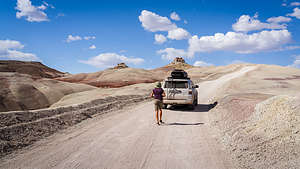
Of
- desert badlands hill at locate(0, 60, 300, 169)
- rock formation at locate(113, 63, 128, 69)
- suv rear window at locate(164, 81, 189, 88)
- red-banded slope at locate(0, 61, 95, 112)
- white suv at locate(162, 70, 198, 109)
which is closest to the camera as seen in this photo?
desert badlands hill at locate(0, 60, 300, 169)

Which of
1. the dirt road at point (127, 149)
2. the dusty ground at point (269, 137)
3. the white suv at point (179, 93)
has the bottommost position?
the dirt road at point (127, 149)

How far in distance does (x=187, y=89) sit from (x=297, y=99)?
20.5ft

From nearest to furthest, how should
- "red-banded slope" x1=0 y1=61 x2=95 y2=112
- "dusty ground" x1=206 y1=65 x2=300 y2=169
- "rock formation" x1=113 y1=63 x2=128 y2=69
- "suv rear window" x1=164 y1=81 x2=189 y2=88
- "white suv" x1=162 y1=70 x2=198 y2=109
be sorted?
"dusty ground" x1=206 y1=65 x2=300 y2=169 < "white suv" x1=162 y1=70 x2=198 y2=109 < "suv rear window" x1=164 y1=81 x2=189 y2=88 < "red-banded slope" x1=0 y1=61 x2=95 y2=112 < "rock formation" x1=113 y1=63 x2=128 y2=69

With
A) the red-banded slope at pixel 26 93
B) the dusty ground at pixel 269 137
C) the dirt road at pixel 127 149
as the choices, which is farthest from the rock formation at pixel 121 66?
the dusty ground at pixel 269 137

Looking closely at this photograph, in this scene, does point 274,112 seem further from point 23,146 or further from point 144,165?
point 23,146

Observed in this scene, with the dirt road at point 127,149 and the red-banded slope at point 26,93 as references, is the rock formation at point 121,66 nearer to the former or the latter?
the red-banded slope at point 26,93

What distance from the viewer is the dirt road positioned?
4980 millimetres

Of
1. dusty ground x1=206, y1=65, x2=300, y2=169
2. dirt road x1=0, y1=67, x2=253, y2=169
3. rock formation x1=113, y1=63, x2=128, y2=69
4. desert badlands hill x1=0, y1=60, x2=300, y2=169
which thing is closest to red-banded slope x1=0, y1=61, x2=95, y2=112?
desert badlands hill x1=0, y1=60, x2=300, y2=169

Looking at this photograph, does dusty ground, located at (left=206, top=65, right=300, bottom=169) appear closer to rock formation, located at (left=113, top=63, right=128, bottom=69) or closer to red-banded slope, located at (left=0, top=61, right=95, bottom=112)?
red-banded slope, located at (left=0, top=61, right=95, bottom=112)

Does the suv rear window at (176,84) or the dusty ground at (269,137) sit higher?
the suv rear window at (176,84)

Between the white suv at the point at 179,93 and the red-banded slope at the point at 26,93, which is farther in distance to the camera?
the red-banded slope at the point at 26,93

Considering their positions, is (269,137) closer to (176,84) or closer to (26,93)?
(176,84)

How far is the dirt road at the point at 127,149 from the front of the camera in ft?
16.3

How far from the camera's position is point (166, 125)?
892 centimetres
